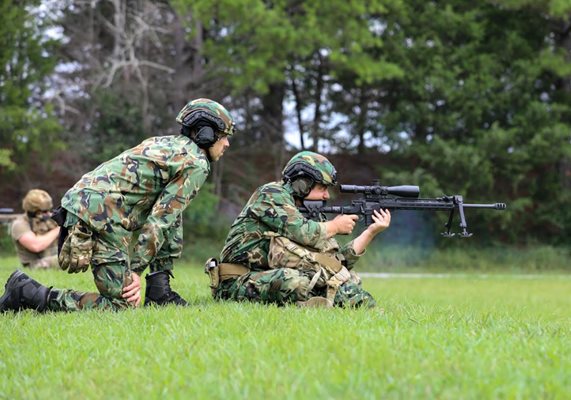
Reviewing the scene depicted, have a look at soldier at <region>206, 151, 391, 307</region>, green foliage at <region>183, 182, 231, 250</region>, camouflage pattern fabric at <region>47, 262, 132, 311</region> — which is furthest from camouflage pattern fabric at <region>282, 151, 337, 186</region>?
green foliage at <region>183, 182, 231, 250</region>

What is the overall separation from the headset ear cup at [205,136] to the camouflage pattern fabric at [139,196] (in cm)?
8

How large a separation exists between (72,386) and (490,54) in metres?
24.5

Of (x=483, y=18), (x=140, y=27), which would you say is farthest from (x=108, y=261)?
(x=483, y=18)

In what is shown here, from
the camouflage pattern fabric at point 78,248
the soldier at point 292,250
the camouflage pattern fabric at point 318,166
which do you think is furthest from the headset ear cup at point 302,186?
the camouflage pattern fabric at point 78,248

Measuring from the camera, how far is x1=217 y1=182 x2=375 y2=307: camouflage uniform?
7082mm

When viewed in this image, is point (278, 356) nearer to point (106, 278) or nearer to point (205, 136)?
point (106, 278)

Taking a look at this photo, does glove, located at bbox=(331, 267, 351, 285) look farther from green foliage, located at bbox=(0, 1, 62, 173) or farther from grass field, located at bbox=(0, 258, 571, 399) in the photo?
green foliage, located at bbox=(0, 1, 62, 173)

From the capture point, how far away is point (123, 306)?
6777mm

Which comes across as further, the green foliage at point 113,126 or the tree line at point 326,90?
the green foliage at point 113,126

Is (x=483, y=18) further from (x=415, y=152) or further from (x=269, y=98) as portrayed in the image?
(x=269, y=98)

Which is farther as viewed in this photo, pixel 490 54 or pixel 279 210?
pixel 490 54

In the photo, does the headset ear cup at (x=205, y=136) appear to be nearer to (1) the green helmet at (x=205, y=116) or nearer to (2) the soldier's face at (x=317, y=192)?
(1) the green helmet at (x=205, y=116)

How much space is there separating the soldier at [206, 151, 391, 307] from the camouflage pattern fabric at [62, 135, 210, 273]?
0.79 metres

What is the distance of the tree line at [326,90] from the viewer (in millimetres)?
23609
